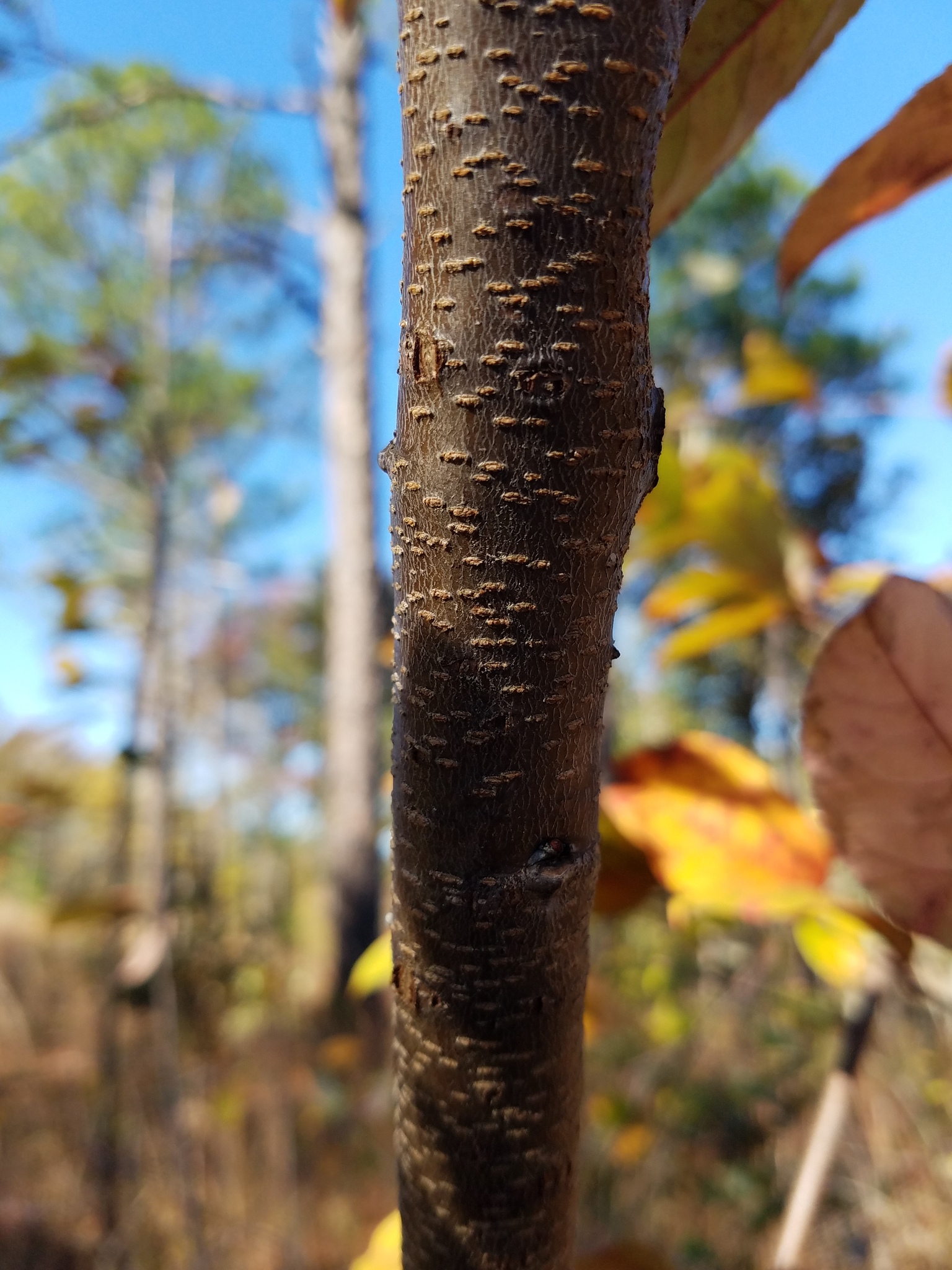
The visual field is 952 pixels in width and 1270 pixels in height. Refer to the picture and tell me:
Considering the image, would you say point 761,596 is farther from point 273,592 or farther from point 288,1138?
point 273,592

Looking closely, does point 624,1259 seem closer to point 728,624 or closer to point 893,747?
point 893,747

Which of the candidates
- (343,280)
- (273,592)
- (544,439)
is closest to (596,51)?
(544,439)

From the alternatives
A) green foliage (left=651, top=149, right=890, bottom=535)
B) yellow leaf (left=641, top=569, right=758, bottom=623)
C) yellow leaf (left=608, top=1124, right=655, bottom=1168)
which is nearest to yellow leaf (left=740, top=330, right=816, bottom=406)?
yellow leaf (left=641, top=569, right=758, bottom=623)

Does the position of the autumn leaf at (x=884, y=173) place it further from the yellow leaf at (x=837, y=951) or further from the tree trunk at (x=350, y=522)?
the tree trunk at (x=350, y=522)

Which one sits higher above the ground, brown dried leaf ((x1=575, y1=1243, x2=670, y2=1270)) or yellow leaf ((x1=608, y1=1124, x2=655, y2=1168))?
brown dried leaf ((x1=575, y1=1243, x2=670, y2=1270))

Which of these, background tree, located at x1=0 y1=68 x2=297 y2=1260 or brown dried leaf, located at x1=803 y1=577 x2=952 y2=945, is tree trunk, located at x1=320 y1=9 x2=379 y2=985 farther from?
brown dried leaf, located at x1=803 y1=577 x2=952 y2=945

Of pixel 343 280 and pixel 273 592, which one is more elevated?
pixel 343 280
